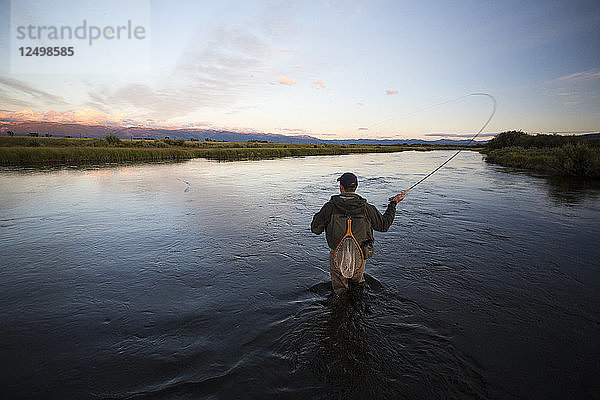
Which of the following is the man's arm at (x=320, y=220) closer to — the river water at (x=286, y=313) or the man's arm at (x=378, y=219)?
the man's arm at (x=378, y=219)

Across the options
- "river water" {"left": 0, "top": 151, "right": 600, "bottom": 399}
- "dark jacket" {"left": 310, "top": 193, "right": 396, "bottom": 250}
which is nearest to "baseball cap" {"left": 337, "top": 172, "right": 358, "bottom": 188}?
"dark jacket" {"left": 310, "top": 193, "right": 396, "bottom": 250}

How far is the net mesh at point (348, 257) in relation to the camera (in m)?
4.26

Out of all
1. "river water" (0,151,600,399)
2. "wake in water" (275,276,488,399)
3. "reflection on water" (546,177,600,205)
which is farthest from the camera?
"reflection on water" (546,177,600,205)

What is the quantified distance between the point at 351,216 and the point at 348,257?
0.59 metres

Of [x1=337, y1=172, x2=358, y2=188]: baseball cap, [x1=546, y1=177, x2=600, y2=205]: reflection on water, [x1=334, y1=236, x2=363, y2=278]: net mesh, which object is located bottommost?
[x1=334, y1=236, x2=363, y2=278]: net mesh

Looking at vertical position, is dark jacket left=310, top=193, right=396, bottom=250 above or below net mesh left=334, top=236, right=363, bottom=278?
above

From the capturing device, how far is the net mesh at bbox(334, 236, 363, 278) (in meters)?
4.26

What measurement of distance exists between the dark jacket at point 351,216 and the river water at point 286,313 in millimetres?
1331

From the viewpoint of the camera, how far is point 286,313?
4840 millimetres

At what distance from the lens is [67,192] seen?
51.0 ft

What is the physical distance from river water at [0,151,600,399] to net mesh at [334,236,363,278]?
0.85 meters

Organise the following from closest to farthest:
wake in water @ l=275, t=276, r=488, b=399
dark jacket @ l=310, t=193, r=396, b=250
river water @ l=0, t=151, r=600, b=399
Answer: wake in water @ l=275, t=276, r=488, b=399
river water @ l=0, t=151, r=600, b=399
dark jacket @ l=310, t=193, r=396, b=250

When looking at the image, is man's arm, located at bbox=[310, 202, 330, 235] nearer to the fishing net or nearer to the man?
the man

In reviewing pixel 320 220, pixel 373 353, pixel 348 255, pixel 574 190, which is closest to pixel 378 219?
pixel 348 255
